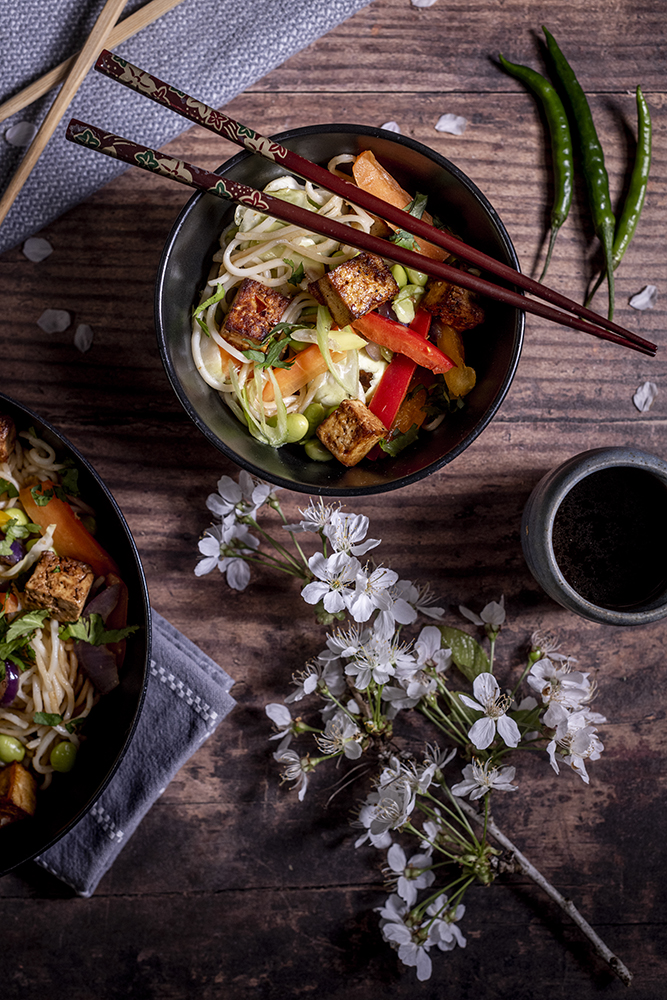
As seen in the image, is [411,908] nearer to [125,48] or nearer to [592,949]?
[592,949]

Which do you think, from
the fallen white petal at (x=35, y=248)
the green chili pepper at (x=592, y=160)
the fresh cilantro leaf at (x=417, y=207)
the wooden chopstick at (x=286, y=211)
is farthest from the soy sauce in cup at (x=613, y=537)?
the fallen white petal at (x=35, y=248)

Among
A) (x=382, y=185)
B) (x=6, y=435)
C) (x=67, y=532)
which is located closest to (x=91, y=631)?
(x=67, y=532)

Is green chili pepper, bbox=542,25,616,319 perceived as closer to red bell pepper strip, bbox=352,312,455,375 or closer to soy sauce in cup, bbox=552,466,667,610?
soy sauce in cup, bbox=552,466,667,610

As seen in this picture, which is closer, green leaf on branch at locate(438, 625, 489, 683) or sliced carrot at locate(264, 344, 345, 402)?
sliced carrot at locate(264, 344, 345, 402)

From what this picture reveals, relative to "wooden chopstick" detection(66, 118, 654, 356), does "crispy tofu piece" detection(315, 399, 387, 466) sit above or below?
below

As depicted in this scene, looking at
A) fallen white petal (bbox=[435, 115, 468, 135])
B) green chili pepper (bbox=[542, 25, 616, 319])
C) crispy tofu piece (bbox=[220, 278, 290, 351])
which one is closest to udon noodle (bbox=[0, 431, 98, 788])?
crispy tofu piece (bbox=[220, 278, 290, 351])

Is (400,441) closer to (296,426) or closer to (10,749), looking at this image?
(296,426)

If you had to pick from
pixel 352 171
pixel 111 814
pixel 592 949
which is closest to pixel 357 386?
pixel 352 171
